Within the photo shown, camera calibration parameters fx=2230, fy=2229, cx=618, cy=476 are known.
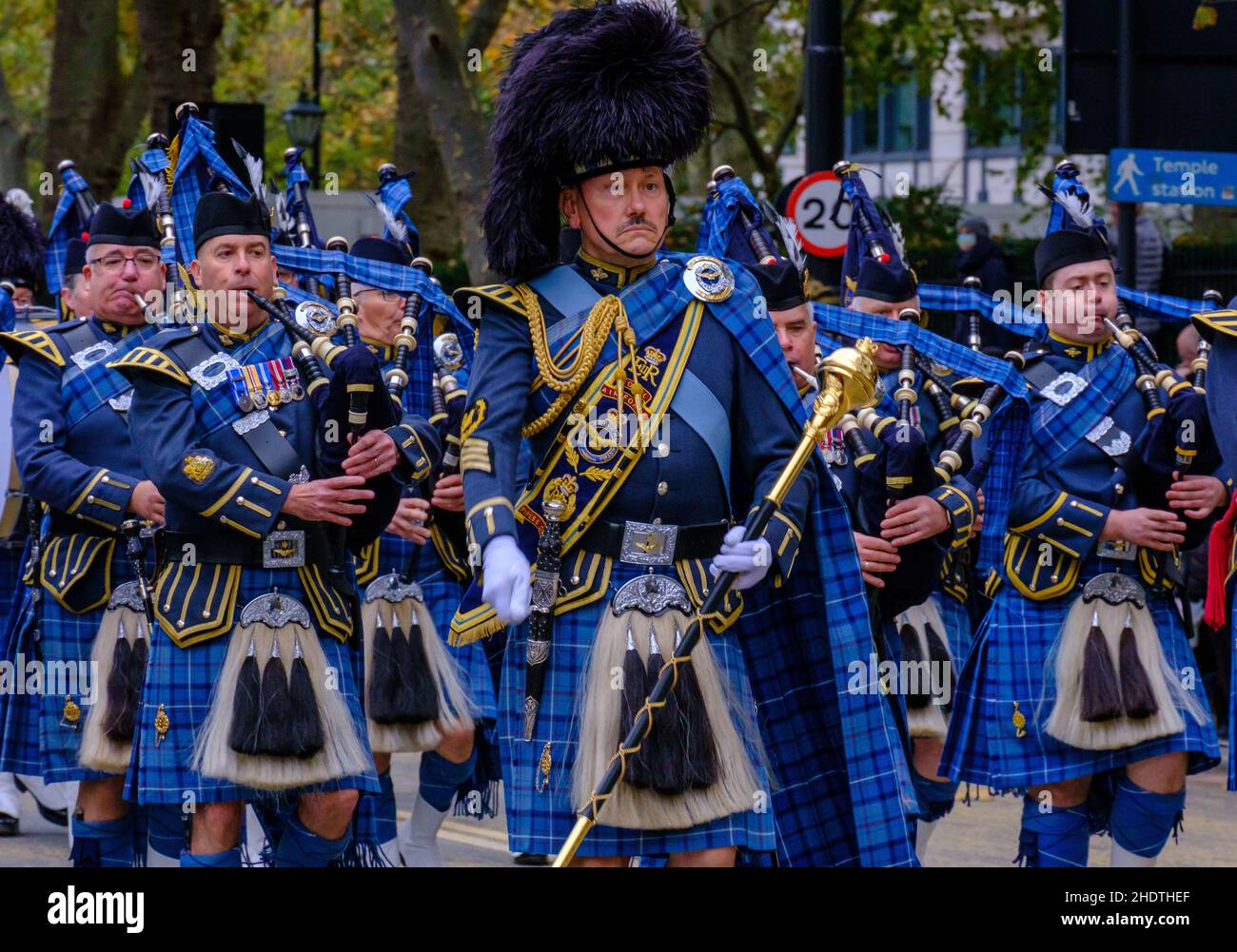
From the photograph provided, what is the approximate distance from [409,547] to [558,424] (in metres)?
3.17

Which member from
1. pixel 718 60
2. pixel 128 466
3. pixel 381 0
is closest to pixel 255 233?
pixel 128 466

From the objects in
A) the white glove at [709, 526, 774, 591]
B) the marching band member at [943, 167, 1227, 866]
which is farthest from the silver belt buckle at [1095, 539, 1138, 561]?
the white glove at [709, 526, 774, 591]

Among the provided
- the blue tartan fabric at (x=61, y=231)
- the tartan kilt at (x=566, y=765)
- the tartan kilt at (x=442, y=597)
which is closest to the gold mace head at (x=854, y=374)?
the tartan kilt at (x=566, y=765)

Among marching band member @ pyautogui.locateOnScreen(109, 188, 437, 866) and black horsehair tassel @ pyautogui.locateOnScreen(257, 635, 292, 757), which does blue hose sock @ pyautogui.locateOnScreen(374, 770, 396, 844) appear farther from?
black horsehair tassel @ pyautogui.locateOnScreen(257, 635, 292, 757)

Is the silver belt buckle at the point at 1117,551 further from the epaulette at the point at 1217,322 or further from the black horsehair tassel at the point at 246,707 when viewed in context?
the black horsehair tassel at the point at 246,707

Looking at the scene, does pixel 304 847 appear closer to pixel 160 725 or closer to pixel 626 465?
pixel 160 725

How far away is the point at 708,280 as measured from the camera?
5047 mm

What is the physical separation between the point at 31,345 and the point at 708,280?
2.90 meters

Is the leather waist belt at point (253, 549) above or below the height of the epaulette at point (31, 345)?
below

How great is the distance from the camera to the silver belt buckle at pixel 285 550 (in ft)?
19.3

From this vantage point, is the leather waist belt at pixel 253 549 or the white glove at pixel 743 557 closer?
the white glove at pixel 743 557

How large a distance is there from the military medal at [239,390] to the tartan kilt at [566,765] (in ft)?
4.54

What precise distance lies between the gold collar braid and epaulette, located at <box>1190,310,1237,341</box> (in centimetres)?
190

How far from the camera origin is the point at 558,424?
16.3 ft
